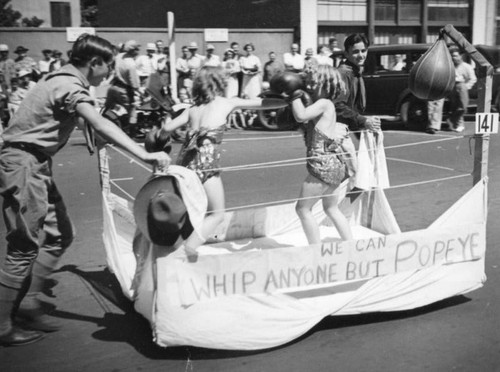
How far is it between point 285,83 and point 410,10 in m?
20.7

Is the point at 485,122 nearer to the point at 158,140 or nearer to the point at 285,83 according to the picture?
the point at 285,83

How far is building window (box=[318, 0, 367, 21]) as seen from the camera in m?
22.6

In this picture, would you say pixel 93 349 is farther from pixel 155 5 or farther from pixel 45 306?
pixel 155 5

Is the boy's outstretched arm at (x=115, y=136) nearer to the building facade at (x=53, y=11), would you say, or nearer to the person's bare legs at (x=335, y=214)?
the person's bare legs at (x=335, y=214)

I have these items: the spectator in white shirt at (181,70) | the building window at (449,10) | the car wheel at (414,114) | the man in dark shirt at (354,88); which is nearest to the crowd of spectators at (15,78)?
the spectator in white shirt at (181,70)

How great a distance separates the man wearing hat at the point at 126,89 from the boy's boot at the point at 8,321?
8.77 metres

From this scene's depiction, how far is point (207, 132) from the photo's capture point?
440cm

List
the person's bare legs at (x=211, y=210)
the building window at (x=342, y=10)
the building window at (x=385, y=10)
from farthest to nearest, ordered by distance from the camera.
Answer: the building window at (x=385, y=10), the building window at (x=342, y=10), the person's bare legs at (x=211, y=210)

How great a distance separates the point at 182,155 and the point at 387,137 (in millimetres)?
9336

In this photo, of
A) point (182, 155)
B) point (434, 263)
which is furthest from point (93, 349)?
point (434, 263)

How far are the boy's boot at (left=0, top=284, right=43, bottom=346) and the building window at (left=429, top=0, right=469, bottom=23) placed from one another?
22432mm

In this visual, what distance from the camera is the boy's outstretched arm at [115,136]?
3551 millimetres

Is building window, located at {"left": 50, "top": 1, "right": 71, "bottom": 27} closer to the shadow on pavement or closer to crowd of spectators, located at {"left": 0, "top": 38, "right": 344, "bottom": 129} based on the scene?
crowd of spectators, located at {"left": 0, "top": 38, "right": 344, "bottom": 129}

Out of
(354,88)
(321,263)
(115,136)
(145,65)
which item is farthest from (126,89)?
(321,263)
